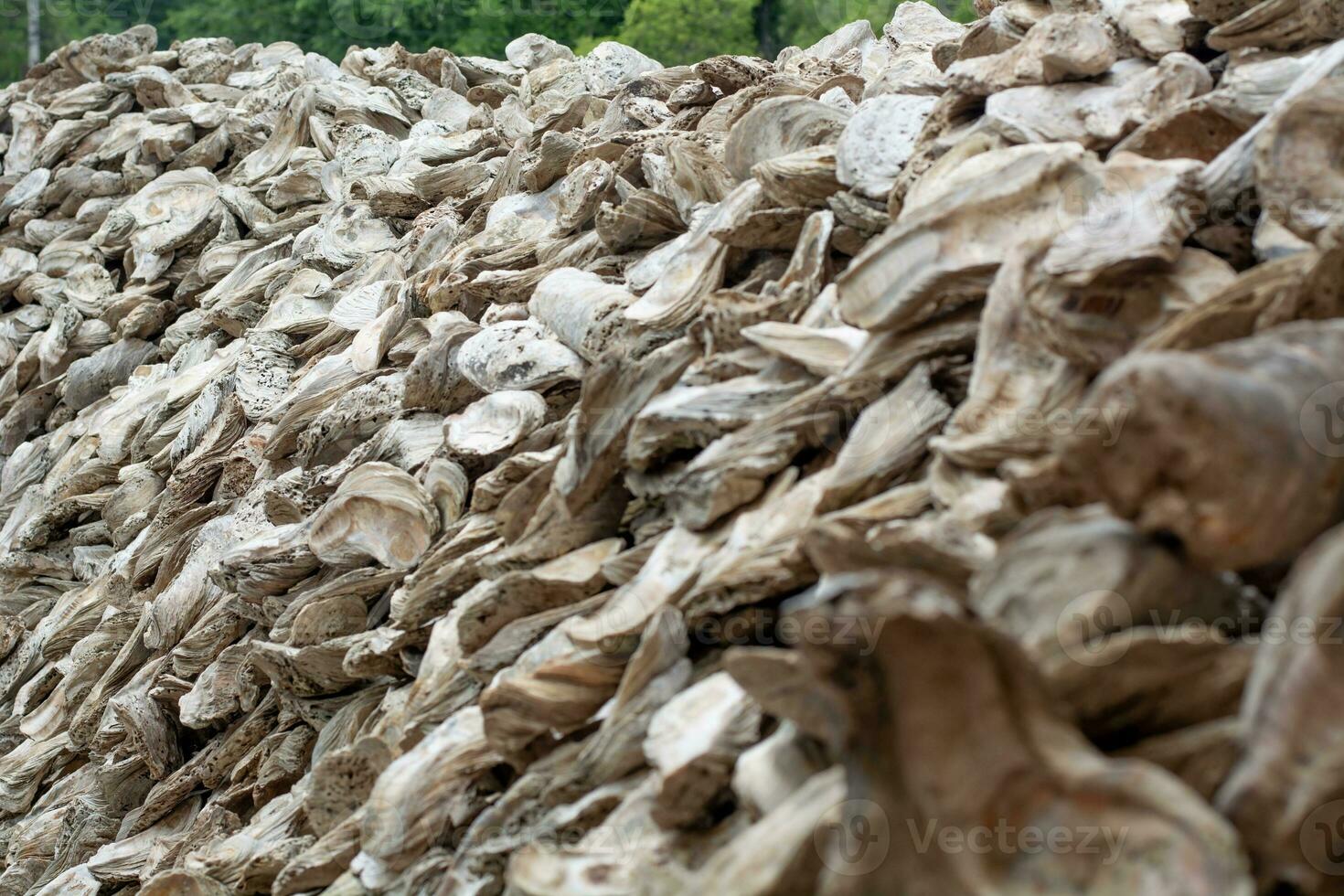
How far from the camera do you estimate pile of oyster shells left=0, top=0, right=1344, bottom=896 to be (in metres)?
0.91

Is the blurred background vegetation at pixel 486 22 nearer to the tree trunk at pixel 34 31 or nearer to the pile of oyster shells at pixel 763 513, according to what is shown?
the tree trunk at pixel 34 31

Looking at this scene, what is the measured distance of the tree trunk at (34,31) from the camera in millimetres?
9180

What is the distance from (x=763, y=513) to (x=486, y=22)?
9468mm

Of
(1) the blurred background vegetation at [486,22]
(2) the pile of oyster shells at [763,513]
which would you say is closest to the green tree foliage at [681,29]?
(1) the blurred background vegetation at [486,22]

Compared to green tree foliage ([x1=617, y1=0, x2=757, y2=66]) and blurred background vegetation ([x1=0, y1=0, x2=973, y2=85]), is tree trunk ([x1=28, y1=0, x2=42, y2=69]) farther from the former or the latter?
green tree foliage ([x1=617, y1=0, x2=757, y2=66])

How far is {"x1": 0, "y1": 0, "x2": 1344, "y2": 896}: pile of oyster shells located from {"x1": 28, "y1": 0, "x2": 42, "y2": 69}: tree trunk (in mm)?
6400

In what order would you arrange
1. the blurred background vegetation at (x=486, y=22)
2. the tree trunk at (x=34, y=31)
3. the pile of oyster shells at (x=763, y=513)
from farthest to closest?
the blurred background vegetation at (x=486, y=22) < the tree trunk at (x=34, y=31) < the pile of oyster shells at (x=763, y=513)

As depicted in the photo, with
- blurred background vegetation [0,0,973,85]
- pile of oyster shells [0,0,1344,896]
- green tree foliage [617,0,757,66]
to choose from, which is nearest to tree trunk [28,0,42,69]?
blurred background vegetation [0,0,973,85]

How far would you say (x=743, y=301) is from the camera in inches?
74.3

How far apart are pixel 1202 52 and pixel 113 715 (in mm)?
2231

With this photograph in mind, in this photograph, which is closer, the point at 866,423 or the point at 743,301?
the point at 866,423

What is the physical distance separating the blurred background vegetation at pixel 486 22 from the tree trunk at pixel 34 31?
0.28 ft

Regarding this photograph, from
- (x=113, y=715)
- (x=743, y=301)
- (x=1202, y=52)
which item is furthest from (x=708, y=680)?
(x=113, y=715)

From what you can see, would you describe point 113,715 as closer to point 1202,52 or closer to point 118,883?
point 118,883
